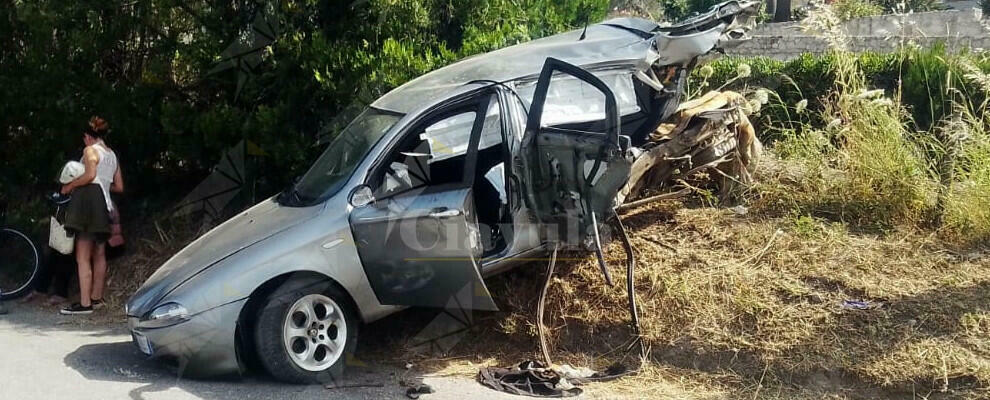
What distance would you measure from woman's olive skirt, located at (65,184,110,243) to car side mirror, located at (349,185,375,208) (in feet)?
10.2

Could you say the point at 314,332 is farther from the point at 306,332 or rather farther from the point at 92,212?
the point at 92,212

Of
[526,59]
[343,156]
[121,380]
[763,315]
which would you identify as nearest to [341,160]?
[343,156]

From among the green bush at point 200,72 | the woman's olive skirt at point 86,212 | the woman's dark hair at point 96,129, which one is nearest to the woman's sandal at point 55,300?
the woman's olive skirt at point 86,212

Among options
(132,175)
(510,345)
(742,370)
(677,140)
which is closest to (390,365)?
(510,345)

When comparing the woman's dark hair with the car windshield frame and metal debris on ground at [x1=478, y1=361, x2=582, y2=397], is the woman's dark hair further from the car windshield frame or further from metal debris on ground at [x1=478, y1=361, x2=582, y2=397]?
metal debris on ground at [x1=478, y1=361, x2=582, y2=397]

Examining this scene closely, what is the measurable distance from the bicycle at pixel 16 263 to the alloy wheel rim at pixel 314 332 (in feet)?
13.2

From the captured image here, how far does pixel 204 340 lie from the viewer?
5957 millimetres

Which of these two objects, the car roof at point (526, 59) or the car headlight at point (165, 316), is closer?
the car headlight at point (165, 316)

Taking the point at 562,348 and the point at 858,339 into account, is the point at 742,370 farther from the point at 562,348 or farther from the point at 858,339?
the point at 562,348

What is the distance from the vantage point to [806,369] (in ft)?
19.5

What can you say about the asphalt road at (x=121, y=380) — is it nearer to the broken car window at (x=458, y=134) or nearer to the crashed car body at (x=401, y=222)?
the crashed car body at (x=401, y=222)

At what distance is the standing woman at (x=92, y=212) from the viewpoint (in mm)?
8141

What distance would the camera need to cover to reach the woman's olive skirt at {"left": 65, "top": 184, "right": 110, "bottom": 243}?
8.13 metres

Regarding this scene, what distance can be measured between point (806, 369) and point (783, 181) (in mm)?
2490
